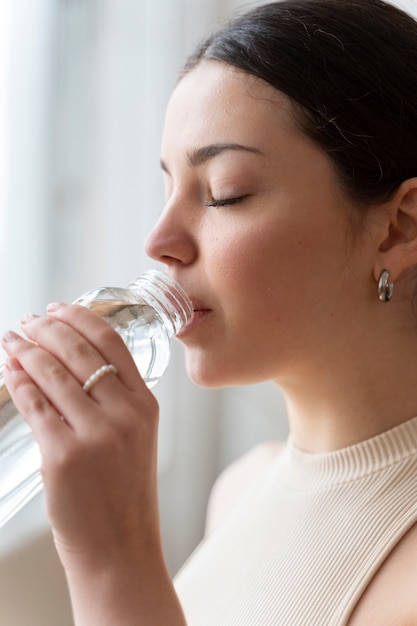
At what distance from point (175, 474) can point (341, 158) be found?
984 mm

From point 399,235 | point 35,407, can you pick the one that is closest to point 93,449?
point 35,407

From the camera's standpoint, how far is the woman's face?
0.85 metres

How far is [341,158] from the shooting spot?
0.87 meters

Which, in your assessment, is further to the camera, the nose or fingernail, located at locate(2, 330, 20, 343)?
the nose

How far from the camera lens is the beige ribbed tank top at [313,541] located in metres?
0.86

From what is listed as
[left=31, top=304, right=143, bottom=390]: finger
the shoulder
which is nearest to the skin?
[left=31, top=304, right=143, bottom=390]: finger

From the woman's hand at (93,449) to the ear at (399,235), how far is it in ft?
1.10

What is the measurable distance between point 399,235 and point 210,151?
21 cm

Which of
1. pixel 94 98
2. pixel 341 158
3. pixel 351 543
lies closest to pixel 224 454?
pixel 94 98

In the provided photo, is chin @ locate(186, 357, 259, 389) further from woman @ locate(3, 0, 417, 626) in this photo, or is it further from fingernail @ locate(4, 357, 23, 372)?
fingernail @ locate(4, 357, 23, 372)

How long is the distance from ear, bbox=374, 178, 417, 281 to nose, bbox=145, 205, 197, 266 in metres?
0.20

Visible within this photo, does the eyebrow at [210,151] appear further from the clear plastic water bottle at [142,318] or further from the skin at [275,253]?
the clear plastic water bottle at [142,318]

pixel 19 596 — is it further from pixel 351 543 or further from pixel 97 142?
pixel 97 142

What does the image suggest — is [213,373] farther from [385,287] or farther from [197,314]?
[385,287]
